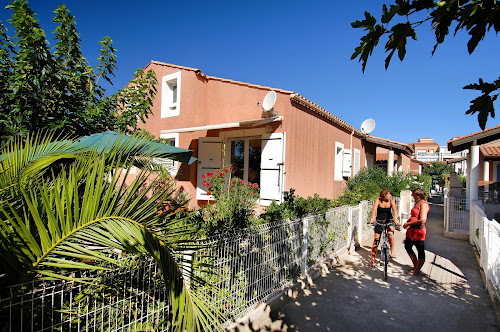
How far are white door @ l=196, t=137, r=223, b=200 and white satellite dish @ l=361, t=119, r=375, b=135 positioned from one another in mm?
8291

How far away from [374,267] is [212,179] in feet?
15.5

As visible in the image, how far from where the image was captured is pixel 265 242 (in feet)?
12.2

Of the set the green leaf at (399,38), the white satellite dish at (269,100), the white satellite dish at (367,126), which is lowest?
the green leaf at (399,38)

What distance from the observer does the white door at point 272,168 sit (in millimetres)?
7852

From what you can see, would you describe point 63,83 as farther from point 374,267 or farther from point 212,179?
point 374,267

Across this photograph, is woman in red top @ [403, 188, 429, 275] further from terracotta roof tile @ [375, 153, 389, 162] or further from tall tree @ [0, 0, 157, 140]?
terracotta roof tile @ [375, 153, 389, 162]

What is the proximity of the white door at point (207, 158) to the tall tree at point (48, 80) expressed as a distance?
12.2 feet

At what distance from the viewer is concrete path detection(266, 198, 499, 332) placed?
3.54m

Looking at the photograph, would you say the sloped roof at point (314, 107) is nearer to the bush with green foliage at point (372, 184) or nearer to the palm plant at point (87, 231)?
the bush with green foliage at point (372, 184)

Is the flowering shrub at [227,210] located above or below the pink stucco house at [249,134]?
below

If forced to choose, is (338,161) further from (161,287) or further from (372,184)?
(161,287)

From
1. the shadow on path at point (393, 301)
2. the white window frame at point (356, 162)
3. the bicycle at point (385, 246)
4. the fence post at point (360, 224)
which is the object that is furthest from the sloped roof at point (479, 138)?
the bicycle at point (385, 246)

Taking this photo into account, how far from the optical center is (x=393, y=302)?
4176 mm

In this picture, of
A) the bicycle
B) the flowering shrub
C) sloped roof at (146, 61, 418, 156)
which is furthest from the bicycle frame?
sloped roof at (146, 61, 418, 156)
